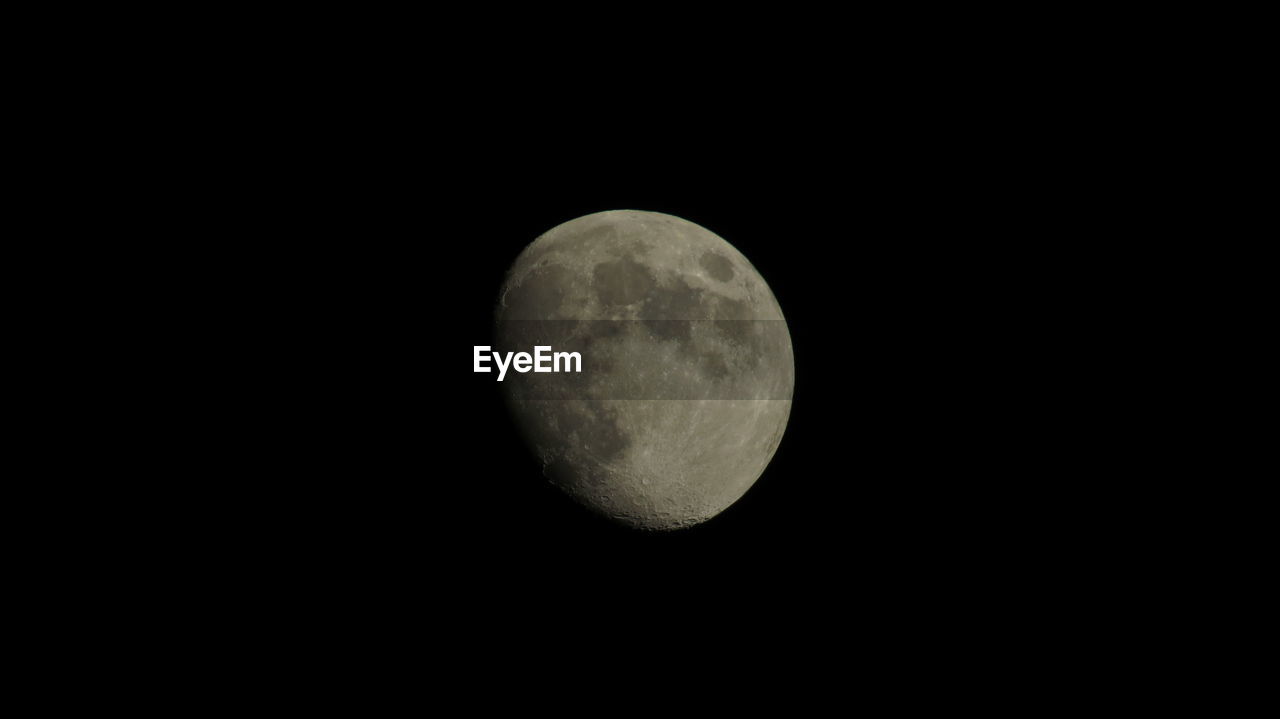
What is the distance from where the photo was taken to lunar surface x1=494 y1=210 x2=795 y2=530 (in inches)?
135

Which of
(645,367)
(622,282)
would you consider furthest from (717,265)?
(645,367)

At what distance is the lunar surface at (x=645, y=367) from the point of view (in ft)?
11.2

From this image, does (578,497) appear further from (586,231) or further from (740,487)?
(586,231)

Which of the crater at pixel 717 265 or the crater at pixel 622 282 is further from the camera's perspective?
the crater at pixel 717 265

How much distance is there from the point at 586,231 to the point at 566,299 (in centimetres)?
47

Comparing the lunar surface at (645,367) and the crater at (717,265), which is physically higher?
the crater at (717,265)

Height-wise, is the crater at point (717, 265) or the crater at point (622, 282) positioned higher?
the crater at point (717, 265)

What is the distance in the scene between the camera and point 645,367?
3389mm

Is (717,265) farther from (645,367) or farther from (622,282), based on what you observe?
(645,367)

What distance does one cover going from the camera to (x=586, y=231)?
3785mm

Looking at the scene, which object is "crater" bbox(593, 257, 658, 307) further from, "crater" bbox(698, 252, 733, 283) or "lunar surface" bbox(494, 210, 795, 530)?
"crater" bbox(698, 252, 733, 283)

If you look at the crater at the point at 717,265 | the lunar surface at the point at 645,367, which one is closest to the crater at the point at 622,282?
the lunar surface at the point at 645,367

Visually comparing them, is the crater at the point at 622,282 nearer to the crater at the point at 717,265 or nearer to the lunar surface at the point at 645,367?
the lunar surface at the point at 645,367

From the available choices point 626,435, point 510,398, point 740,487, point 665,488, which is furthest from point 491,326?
point 740,487
